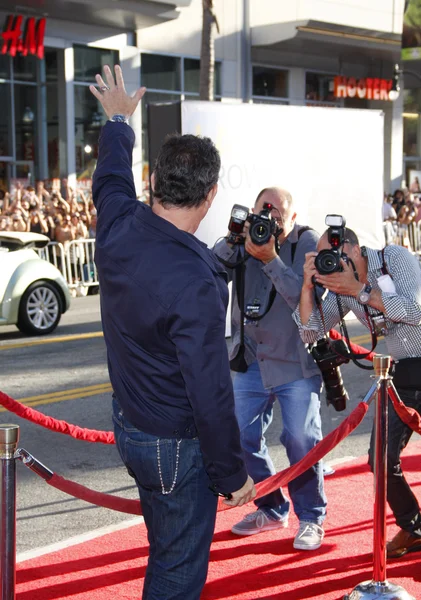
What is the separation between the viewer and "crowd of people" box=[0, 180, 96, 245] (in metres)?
16.1

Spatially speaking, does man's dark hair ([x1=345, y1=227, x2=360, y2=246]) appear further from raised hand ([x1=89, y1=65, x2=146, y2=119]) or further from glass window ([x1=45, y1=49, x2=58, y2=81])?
Result: glass window ([x1=45, y1=49, x2=58, y2=81])

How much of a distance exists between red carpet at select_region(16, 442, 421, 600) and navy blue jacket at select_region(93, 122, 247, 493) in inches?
66.7

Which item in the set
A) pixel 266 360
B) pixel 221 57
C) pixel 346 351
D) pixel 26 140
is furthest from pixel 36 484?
pixel 221 57

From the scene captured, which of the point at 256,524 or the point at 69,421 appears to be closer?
the point at 256,524

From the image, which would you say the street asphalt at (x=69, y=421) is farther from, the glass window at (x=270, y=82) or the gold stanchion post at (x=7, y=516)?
the glass window at (x=270, y=82)

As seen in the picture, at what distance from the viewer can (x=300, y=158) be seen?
13.2 m

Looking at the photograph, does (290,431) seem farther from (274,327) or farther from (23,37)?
(23,37)

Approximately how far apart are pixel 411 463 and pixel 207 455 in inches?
162

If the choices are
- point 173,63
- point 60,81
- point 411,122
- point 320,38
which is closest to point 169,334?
point 60,81

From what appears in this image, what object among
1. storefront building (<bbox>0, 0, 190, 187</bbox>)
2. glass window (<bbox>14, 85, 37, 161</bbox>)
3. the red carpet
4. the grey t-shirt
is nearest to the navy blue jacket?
the red carpet

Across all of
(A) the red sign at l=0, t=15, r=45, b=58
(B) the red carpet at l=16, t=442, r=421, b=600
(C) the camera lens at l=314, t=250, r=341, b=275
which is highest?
(A) the red sign at l=0, t=15, r=45, b=58

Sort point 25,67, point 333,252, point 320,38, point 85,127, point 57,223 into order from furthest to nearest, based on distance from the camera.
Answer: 1. point 320,38
2. point 85,127
3. point 25,67
4. point 57,223
5. point 333,252

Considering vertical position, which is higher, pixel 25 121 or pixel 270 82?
pixel 270 82

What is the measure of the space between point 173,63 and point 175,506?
23.0 m
